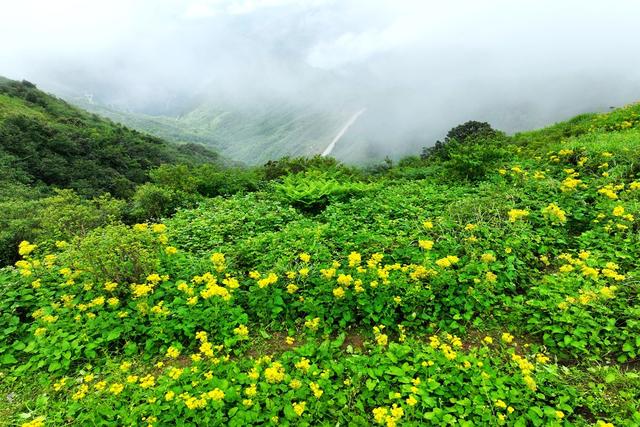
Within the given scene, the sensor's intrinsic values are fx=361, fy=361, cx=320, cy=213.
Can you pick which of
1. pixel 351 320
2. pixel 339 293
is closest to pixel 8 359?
pixel 339 293

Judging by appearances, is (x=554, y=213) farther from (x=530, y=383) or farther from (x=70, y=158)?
(x=70, y=158)

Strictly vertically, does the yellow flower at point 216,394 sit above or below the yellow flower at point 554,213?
below

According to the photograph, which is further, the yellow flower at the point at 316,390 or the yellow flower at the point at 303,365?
the yellow flower at the point at 303,365

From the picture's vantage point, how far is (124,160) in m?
58.7

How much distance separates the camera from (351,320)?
4.32m

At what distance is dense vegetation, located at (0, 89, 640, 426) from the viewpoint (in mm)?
3182

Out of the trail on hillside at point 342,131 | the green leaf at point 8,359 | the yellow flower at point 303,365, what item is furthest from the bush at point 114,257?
the trail on hillside at point 342,131

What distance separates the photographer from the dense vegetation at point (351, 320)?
3182mm

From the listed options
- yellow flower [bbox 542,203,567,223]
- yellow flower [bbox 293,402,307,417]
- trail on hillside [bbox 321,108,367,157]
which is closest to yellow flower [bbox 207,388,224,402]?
yellow flower [bbox 293,402,307,417]

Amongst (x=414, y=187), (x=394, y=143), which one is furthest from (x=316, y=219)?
(x=394, y=143)

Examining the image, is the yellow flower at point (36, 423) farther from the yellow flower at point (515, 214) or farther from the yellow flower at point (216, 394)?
the yellow flower at point (515, 214)

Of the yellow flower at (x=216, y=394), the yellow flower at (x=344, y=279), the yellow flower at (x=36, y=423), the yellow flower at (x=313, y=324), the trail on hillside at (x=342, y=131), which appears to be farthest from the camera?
the trail on hillside at (x=342, y=131)

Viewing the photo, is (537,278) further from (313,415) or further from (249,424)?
(249,424)

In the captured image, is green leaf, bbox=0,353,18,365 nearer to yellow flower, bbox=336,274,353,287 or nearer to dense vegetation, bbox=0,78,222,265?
yellow flower, bbox=336,274,353,287
